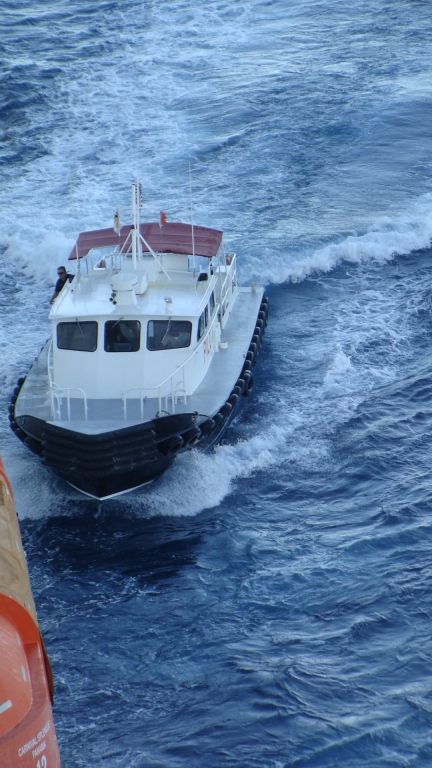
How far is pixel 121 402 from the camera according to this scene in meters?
12.8

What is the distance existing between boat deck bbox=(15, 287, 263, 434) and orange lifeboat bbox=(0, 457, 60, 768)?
362 cm

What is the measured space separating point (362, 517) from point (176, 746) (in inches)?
172

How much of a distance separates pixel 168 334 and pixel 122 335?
25.5 inches

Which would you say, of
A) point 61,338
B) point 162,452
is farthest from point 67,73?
point 162,452

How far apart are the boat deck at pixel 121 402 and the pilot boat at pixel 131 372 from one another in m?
0.02

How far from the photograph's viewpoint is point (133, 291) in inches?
517

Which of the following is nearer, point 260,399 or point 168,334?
point 168,334

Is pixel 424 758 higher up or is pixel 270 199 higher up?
pixel 270 199

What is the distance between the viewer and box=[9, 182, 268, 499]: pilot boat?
38.6 feet

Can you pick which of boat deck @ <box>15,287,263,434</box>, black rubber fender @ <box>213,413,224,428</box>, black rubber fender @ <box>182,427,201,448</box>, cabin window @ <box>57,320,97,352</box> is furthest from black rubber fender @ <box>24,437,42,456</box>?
black rubber fender @ <box>213,413,224,428</box>

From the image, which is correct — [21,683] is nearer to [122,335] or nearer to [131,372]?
[131,372]

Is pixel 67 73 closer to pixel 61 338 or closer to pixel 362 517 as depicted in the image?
pixel 61 338

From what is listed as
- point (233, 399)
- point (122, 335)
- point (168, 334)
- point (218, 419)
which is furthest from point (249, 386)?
point (122, 335)

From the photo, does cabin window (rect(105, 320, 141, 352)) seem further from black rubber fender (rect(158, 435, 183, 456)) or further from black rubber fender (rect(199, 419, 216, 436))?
black rubber fender (rect(158, 435, 183, 456))
